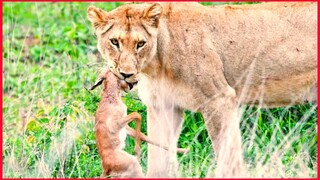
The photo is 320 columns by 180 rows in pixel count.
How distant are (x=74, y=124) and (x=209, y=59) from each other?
1344 millimetres

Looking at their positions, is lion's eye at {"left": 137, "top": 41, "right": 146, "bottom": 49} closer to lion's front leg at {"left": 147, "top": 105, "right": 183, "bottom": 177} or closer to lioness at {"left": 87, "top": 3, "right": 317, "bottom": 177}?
lioness at {"left": 87, "top": 3, "right": 317, "bottom": 177}

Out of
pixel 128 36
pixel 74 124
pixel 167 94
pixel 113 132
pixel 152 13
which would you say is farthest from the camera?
pixel 74 124

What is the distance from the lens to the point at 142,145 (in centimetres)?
863

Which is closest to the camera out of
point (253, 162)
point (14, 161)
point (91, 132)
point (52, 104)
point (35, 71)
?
point (253, 162)

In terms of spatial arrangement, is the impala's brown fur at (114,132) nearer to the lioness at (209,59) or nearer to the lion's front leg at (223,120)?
the lioness at (209,59)

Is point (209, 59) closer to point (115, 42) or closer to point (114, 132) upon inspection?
point (115, 42)

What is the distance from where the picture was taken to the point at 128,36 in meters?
7.48

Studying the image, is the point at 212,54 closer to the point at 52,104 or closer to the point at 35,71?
the point at 52,104

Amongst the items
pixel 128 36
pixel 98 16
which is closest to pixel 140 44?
pixel 128 36

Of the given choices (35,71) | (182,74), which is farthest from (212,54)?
(35,71)

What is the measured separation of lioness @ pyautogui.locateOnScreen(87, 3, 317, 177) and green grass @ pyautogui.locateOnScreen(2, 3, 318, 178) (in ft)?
0.73

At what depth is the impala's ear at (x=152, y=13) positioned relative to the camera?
25.0 feet

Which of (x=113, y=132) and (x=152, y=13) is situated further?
(x=152, y=13)

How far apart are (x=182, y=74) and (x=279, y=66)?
85 cm
